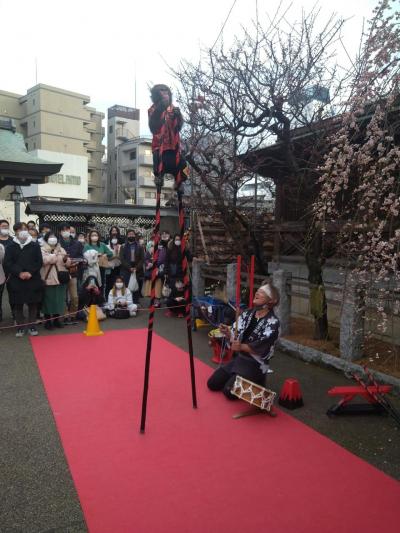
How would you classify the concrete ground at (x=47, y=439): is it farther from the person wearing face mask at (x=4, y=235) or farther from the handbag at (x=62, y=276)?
the person wearing face mask at (x=4, y=235)

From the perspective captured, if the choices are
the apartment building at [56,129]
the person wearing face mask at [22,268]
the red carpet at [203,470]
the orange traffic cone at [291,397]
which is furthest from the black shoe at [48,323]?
the apartment building at [56,129]

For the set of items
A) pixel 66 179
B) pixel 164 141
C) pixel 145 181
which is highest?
pixel 145 181

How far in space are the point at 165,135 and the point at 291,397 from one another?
2.91 meters

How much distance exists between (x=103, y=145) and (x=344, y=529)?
47.4 meters

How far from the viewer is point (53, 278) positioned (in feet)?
24.5

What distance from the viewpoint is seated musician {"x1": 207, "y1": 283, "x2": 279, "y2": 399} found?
4336 mm

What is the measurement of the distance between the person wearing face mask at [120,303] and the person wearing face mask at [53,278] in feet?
3.87

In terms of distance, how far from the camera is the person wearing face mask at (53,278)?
24.4 ft

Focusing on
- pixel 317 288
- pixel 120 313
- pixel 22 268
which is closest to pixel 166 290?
pixel 120 313

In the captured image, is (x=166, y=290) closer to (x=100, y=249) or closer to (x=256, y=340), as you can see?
(x=100, y=249)

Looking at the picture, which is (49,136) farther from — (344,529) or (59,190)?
(344,529)

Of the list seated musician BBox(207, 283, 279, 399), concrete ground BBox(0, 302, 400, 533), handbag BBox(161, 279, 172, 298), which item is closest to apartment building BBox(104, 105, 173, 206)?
handbag BBox(161, 279, 172, 298)

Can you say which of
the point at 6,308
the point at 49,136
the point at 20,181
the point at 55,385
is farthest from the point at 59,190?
Answer: the point at 55,385

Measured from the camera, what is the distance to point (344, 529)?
2.51 metres
